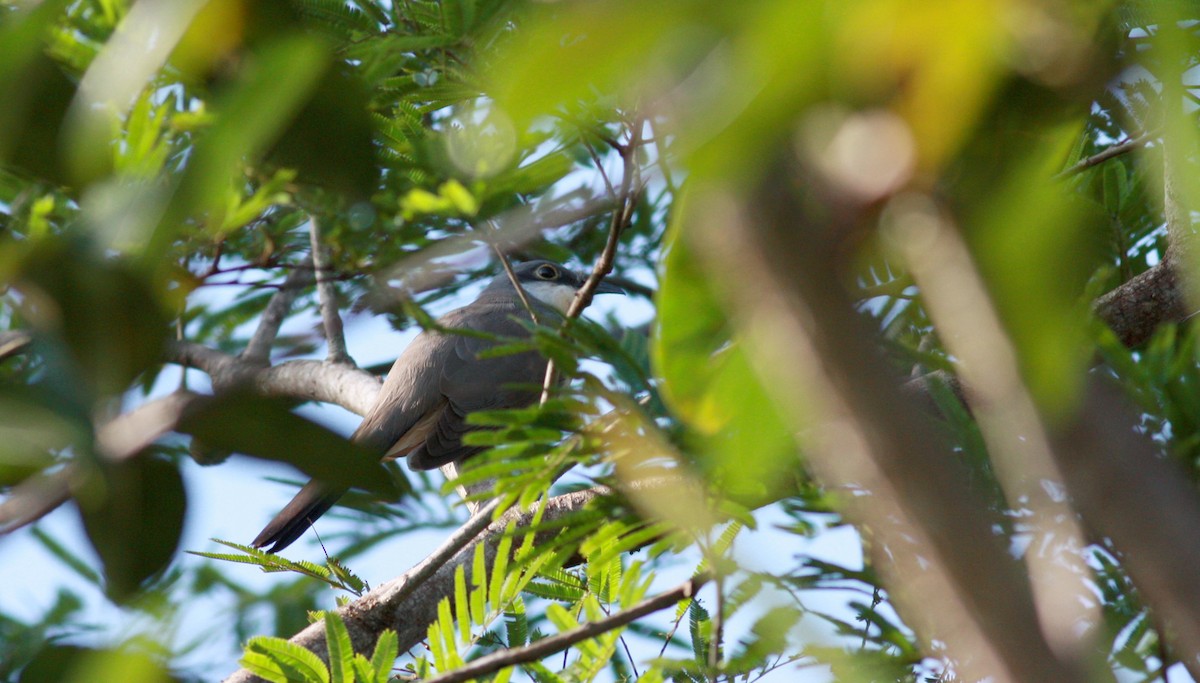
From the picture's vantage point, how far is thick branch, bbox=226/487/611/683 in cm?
319

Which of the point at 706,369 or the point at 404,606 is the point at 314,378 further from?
the point at 706,369

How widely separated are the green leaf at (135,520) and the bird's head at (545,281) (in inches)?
262

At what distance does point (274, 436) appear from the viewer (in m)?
0.80

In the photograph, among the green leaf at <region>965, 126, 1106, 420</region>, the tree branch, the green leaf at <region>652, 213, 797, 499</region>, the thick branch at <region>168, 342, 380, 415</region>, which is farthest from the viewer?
the thick branch at <region>168, 342, 380, 415</region>

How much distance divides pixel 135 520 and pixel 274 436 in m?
0.13

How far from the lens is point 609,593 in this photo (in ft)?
8.60

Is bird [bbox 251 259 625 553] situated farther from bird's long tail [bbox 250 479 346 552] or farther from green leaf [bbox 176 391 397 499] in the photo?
green leaf [bbox 176 391 397 499]

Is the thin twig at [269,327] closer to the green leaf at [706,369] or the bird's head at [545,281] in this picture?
the bird's head at [545,281]

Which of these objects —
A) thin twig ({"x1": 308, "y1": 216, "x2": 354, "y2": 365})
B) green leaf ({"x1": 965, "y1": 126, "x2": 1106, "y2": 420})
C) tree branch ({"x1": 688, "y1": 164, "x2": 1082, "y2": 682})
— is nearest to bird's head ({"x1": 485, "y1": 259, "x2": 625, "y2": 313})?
thin twig ({"x1": 308, "y1": 216, "x2": 354, "y2": 365})

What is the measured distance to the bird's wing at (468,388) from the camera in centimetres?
554

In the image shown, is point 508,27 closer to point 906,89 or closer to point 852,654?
point 852,654

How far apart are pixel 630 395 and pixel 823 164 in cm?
132

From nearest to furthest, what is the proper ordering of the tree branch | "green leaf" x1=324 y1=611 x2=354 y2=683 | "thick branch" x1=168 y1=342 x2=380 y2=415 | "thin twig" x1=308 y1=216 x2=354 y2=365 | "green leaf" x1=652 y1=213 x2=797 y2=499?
the tree branch, "green leaf" x1=652 y1=213 x2=797 y2=499, "green leaf" x1=324 y1=611 x2=354 y2=683, "thin twig" x1=308 y1=216 x2=354 y2=365, "thick branch" x1=168 y1=342 x2=380 y2=415

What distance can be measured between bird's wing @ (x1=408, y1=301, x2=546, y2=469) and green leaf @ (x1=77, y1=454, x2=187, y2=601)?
458 cm
